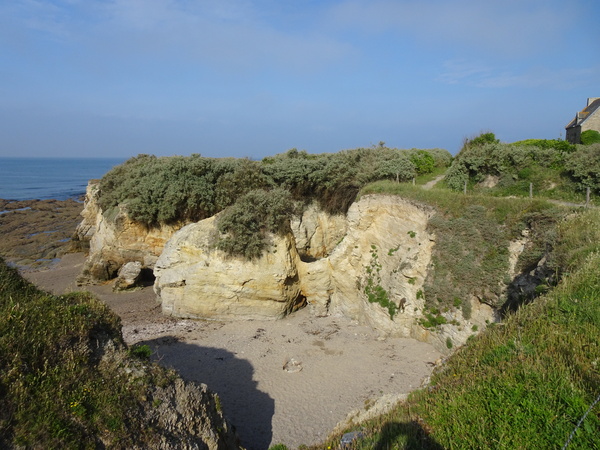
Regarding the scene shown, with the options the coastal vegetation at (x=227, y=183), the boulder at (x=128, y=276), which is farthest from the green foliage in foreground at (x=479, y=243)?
the boulder at (x=128, y=276)

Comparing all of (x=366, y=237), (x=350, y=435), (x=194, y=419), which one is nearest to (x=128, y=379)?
(x=194, y=419)

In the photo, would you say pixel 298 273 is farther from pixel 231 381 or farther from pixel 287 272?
pixel 231 381

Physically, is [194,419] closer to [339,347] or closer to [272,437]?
[272,437]

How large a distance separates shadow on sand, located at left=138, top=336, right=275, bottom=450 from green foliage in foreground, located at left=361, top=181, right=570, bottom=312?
288 inches

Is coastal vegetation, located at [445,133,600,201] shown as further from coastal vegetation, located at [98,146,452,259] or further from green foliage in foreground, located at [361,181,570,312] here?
green foliage in foreground, located at [361,181,570,312]

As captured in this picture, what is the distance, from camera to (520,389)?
17.0 ft

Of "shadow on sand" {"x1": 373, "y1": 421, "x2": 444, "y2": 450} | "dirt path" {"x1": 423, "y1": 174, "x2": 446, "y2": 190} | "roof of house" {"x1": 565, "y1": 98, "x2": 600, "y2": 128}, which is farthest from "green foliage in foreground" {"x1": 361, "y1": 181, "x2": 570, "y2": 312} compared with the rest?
"roof of house" {"x1": 565, "y1": 98, "x2": 600, "y2": 128}

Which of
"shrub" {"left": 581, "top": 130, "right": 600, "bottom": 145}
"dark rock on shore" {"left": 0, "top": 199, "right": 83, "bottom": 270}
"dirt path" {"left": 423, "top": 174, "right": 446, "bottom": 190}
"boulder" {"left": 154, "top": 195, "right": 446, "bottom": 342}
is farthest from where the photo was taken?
"dark rock on shore" {"left": 0, "top": 199, "right": 83, "bottom": 270}

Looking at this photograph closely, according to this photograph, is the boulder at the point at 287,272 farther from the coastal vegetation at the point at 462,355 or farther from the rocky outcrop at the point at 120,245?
the rocky outcrop at the point at 120,245

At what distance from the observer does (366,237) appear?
18.2 meters

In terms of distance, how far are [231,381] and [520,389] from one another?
1077cm

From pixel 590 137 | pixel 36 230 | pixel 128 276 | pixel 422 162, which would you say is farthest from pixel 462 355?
pixel 36 230

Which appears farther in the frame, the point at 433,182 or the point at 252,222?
the point at 433,182

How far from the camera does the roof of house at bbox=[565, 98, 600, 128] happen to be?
2793 centimetres
